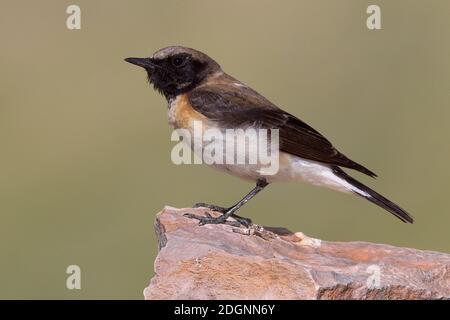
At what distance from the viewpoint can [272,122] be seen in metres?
9.09

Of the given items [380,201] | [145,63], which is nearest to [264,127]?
[380,201]

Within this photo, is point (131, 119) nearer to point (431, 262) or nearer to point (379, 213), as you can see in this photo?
point (379, 213)

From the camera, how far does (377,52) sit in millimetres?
15523

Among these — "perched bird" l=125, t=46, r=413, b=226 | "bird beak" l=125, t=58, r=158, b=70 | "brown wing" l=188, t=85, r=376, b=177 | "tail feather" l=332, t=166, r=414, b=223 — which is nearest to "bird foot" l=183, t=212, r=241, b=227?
"perched bird" l=125, t=46, r=413, b=226

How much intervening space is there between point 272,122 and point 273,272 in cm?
199

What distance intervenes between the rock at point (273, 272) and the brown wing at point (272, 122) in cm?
94

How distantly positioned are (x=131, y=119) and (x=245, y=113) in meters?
5.98

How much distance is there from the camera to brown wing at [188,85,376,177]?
9.05 metres

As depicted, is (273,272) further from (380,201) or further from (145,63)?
(145,63)

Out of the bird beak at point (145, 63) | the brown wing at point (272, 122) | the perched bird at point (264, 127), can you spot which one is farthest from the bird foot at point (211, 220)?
the bird beak at point (145, 63)

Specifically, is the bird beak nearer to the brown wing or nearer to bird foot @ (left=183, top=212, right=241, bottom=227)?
the brown wing

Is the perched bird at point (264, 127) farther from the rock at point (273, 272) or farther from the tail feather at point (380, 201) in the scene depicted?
the rock at point (273, 272)
